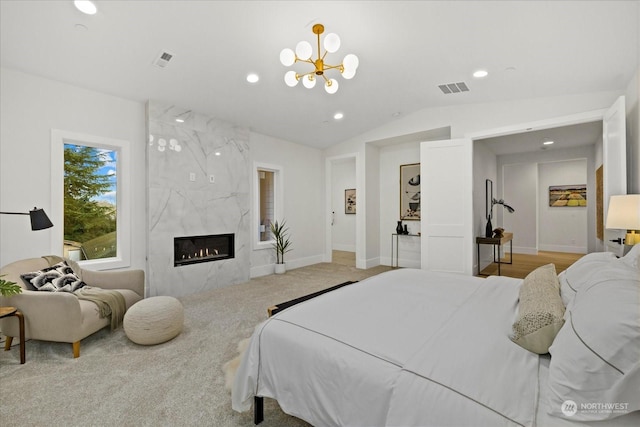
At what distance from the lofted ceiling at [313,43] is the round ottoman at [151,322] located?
104 inches

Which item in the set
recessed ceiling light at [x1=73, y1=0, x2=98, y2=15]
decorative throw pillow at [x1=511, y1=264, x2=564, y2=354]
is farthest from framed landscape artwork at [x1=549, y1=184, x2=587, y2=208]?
recessed ceiling light at [x1=73, y1=0, x2=98, y2=15]

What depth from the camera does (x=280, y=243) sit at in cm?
579

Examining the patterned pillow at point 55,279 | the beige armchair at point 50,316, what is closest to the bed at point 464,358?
the beige armchair at point 50,316

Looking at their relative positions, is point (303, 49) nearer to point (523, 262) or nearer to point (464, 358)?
point (464, 358)

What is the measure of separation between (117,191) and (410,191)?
17.4ft

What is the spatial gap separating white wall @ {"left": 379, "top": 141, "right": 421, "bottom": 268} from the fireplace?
346cm

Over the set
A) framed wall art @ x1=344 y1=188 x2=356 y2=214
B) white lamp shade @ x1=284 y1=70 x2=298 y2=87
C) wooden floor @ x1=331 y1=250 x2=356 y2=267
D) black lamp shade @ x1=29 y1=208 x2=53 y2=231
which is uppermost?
white lamp shade @ x1=284 y1=70 x2=298 y2=87

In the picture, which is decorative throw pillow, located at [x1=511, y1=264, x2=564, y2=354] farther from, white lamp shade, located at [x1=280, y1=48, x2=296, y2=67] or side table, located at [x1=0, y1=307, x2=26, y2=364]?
side table, located at [x1=0, y1=307, x2=26, y2=364]

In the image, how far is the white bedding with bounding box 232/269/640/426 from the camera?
0.95m

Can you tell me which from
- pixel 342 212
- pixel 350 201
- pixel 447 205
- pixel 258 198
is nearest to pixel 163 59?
pixel 258 198

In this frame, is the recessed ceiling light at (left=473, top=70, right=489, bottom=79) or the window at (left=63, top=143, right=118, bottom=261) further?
the window at (left=63, top=143, right=118, bottom=261)

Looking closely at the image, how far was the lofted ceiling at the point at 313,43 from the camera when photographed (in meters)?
2.55

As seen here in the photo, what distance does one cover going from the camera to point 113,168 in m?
4.03

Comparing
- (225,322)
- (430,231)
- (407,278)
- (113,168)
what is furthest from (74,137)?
(430,231)
